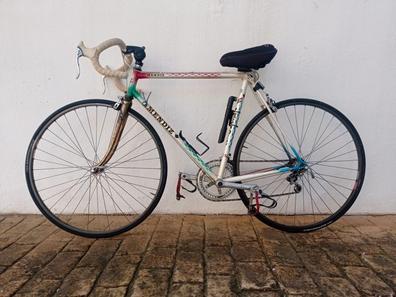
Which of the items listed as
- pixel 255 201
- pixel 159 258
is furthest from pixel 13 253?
pixel 255 201

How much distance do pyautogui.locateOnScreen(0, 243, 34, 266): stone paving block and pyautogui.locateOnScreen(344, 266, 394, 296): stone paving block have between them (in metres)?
2.22

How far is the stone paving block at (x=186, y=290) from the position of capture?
2.07m

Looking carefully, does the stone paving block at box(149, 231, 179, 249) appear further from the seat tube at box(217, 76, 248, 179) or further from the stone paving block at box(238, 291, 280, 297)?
the stone paving block at box(238, 291, 280, 297)

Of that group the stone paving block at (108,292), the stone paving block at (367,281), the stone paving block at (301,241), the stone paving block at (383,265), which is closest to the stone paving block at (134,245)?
the stone paving block at (108,292)

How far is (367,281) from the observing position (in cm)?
220

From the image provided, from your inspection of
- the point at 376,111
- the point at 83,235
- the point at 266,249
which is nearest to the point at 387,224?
the point at 376,111

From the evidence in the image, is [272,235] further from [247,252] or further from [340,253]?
[340,253]

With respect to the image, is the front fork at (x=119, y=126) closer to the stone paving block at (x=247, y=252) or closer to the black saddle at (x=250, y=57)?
the black saddle at (x=250, y=57)

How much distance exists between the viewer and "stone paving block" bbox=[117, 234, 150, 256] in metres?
2.58

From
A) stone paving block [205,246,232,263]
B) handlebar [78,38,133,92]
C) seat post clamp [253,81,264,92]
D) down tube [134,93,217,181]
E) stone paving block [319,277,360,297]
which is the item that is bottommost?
stone paving block [319,277,360,297]

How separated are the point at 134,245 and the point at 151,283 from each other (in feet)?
1.80

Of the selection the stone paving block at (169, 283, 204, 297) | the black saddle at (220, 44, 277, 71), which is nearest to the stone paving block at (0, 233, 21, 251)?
the stone paving block at (169, 283, 204, 297)

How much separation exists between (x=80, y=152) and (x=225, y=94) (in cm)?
138

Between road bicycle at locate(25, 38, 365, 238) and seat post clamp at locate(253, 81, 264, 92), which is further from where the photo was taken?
road bicycle at locate(25, 38, 365, 238)
